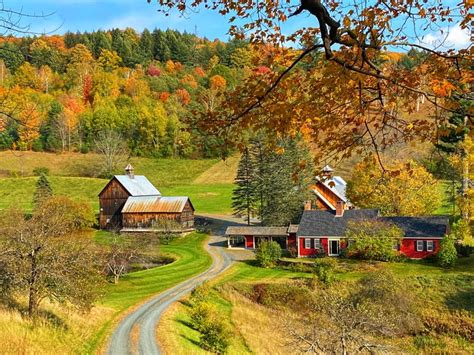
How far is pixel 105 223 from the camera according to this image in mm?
67500

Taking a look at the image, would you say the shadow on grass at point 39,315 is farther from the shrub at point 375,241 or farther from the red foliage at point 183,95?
the red foliage at point 183,95

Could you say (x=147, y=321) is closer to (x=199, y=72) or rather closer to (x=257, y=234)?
(x=257, y=234)

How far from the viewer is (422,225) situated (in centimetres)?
4456

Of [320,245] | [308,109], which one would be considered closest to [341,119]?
[308,109]

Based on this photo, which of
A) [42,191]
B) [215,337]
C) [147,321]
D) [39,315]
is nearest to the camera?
[39,315]

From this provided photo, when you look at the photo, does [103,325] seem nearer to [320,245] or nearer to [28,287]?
[28,287]

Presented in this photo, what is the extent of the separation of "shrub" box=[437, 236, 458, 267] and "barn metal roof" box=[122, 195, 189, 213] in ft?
109

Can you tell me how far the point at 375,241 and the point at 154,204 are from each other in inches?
1273

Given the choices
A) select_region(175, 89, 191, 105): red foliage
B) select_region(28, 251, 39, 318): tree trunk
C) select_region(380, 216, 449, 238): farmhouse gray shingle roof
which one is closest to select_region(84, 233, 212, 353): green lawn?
select_region(28, 251, 39, 318): tree trunk

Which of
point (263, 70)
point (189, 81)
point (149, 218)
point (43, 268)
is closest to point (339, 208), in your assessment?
point (149, 218)

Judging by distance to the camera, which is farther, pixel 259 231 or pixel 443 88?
pixel 259 231

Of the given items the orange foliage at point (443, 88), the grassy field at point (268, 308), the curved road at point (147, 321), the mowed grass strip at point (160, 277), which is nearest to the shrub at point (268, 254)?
the grassy field at point (268, 308)

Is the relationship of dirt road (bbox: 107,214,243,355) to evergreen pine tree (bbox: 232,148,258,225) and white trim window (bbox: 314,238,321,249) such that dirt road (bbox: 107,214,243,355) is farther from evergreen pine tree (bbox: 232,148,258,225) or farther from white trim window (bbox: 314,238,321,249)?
evergreen pine tree (bbox: 232,148,258,225)

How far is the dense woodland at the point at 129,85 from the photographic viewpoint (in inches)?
4139
